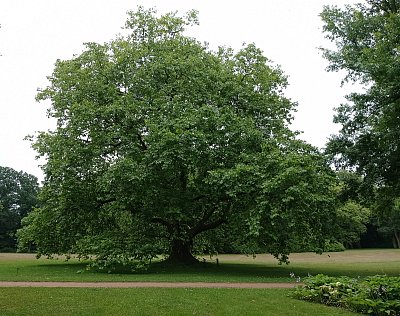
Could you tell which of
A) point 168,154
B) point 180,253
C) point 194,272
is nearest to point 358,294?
point 168,154

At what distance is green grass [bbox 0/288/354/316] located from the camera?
35.7ft

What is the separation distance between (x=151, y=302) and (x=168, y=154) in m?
9.61

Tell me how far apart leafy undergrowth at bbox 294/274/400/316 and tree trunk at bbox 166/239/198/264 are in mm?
13521

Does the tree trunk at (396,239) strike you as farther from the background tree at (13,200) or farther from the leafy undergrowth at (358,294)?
the leafy undergrowth at (358,294)

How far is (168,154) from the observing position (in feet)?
68.0

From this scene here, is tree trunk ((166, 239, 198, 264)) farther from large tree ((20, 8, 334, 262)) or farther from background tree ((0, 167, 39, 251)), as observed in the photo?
background tree ((0, 167, 39, 251))

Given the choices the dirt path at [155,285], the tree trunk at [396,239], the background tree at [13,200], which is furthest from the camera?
the tree trunk at [396,239]

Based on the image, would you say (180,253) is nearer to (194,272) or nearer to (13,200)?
(194,272)

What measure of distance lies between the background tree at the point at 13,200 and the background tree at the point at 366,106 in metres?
63.4

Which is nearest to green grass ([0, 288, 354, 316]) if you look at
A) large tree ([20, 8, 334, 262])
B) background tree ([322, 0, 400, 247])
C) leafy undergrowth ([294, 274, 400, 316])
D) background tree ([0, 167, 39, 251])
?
leafy undergrowth ([294, 274, 400, 316])

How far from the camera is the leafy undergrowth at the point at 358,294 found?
10656mm

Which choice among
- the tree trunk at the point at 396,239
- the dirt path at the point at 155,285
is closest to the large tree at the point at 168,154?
the dirt path at the point at 155,285

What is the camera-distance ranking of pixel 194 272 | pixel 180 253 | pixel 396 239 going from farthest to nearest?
pixel 396 239 < pixel 180 253 < pixel 194 272

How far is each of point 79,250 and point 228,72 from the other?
13.2m
